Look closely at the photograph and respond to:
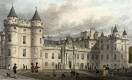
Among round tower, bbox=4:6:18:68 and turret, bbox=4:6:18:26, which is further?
turret, bbox=4:6:18:26

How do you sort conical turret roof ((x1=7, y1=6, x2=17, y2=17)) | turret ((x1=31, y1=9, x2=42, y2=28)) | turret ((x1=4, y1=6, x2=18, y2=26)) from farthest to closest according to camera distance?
turret ((x1=31, y1=9, x2=42, y2=28)) → conical turret roof ((x1=7, y1=6, x2=17, y2=17)) → turret ((x1=4, y1=6, x2=18, y2=26))

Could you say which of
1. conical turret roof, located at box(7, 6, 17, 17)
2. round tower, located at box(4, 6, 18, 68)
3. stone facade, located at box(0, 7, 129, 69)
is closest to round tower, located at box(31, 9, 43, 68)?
stone facade, located at box(0, 7, 129, 69)

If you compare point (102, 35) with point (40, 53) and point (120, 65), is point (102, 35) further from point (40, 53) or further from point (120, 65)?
point (40, 53)

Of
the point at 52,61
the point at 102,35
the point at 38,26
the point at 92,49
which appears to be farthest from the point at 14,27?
the point at 102,35

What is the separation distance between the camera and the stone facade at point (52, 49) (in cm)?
6397

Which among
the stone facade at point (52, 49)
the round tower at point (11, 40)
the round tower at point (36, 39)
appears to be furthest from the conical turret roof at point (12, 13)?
the round tower at point (36, 39)

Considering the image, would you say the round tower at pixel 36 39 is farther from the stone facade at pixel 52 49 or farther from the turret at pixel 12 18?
the turret at pixel 12 18

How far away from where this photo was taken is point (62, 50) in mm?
78312

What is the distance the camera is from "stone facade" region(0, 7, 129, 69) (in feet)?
210

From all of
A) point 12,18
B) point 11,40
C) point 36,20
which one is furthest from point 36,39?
point 12,18

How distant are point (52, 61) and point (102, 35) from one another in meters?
29.9

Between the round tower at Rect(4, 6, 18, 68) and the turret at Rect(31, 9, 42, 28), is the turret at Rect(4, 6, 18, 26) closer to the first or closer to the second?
the round tower at Rect(4, 6, 18, 68)

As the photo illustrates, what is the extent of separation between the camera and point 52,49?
75.1 m

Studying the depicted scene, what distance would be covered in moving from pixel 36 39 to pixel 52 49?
9.33 m
